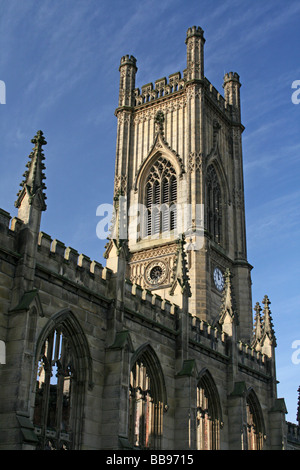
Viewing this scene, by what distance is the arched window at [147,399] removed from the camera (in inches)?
993

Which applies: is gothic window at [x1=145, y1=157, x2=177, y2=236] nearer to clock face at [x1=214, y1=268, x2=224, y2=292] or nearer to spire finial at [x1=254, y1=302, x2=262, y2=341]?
clock face at [x1=214, y1=268, x2=224, y2=292]

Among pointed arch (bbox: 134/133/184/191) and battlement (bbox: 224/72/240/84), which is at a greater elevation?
battlement (bbox: 224/72/240/84)

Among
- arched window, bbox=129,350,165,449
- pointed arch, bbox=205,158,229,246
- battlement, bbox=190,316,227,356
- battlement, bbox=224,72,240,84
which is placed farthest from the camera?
battlement, bbox=224,72,240,84

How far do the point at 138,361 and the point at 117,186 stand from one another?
84.0 ft

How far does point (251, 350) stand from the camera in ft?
115

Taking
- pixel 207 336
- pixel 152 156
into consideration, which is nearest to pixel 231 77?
pixel 152 156

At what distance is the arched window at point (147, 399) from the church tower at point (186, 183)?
571 inches

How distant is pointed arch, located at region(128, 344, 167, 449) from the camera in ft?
82.7

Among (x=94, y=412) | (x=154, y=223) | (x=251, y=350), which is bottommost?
(x=94, y=412)

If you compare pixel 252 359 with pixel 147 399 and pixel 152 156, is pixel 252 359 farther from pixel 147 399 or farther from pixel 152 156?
pixel 152 156

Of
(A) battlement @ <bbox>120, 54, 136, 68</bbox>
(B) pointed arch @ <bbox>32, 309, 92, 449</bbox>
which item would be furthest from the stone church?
(A) battlement @ <bbox>120, 54, 136, 68</bbox>

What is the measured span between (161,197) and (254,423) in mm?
19469
